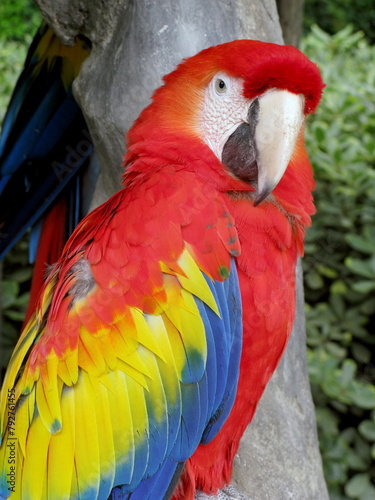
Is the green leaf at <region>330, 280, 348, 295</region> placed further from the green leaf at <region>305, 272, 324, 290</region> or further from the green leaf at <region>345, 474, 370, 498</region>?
the green leaf at <region>345, 474, 370, 498</region>

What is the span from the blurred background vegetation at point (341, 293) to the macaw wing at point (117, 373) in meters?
1.03

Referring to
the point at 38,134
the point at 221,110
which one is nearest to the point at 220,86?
the point at 221,110

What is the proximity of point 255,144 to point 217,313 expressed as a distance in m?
0.29

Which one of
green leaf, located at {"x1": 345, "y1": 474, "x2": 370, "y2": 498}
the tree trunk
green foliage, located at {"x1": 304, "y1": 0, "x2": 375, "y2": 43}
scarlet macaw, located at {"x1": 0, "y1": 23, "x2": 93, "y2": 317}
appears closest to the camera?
scarlet macaw, located at {"x1": 0, "y1": 23, "x2": 93, "y2": 317}

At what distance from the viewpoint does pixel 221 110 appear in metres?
1.13

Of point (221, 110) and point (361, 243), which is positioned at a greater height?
point (221, 110)

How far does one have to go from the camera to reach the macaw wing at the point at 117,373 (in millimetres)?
1032

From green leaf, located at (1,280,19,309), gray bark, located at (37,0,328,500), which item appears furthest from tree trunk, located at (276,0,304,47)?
green leaf, located at (1,280,19,309)

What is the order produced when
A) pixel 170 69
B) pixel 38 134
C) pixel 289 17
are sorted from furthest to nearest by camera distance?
pixel 289 17 < pixel 38 134 < pixel 170 69

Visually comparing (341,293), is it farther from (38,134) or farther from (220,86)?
(220,86)

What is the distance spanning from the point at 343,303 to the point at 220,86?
4.23ft

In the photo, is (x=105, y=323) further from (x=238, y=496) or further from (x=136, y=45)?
(x=136, y=45)

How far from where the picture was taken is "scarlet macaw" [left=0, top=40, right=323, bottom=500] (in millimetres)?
1035

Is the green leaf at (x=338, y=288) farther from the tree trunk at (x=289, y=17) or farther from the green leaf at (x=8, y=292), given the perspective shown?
the green leaf at (x=8, y=292)
